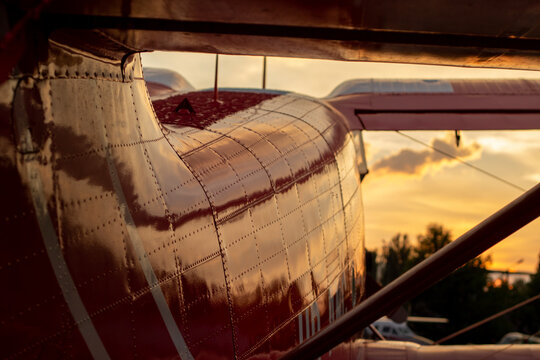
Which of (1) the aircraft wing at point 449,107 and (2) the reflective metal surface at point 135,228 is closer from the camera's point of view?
(2) the reflective metal surface at point 135,228

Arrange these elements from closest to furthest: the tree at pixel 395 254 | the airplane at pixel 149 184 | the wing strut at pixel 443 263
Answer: the airplane at pixel 149 184
the wing strut at pixel 443 263
the tree at pixel 395 254

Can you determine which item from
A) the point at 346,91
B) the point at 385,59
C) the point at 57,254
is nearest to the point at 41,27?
the point at 57,254

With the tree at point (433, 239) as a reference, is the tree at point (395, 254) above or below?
below

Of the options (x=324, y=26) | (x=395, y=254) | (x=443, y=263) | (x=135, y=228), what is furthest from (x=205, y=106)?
(x=395, y=254)

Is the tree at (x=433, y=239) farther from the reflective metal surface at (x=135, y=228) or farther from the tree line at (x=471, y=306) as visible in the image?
the reflective metal surface at (x=135, y=228)

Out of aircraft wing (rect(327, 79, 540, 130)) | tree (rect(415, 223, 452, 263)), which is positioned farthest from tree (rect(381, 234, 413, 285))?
aircraft wing (rect(327, 79, 540, 130))

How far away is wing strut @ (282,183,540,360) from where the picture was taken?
285cm

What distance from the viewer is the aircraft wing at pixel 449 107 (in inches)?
387

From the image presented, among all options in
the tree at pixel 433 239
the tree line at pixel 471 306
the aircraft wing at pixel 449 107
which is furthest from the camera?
the tree at pixel 433 239

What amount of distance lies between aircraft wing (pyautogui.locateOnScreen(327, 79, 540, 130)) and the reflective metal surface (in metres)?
4.81

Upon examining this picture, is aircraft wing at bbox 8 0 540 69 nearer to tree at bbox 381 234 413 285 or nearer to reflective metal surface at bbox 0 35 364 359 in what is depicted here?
reflective metal surface at bbox 0 35 364 359

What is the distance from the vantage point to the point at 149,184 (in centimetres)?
320

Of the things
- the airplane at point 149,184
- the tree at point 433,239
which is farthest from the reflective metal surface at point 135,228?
the tree at point 433,239

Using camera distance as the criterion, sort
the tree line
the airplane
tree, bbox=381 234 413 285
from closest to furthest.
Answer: the airplane < the tree line < tree, bbox=381 234 413 285
